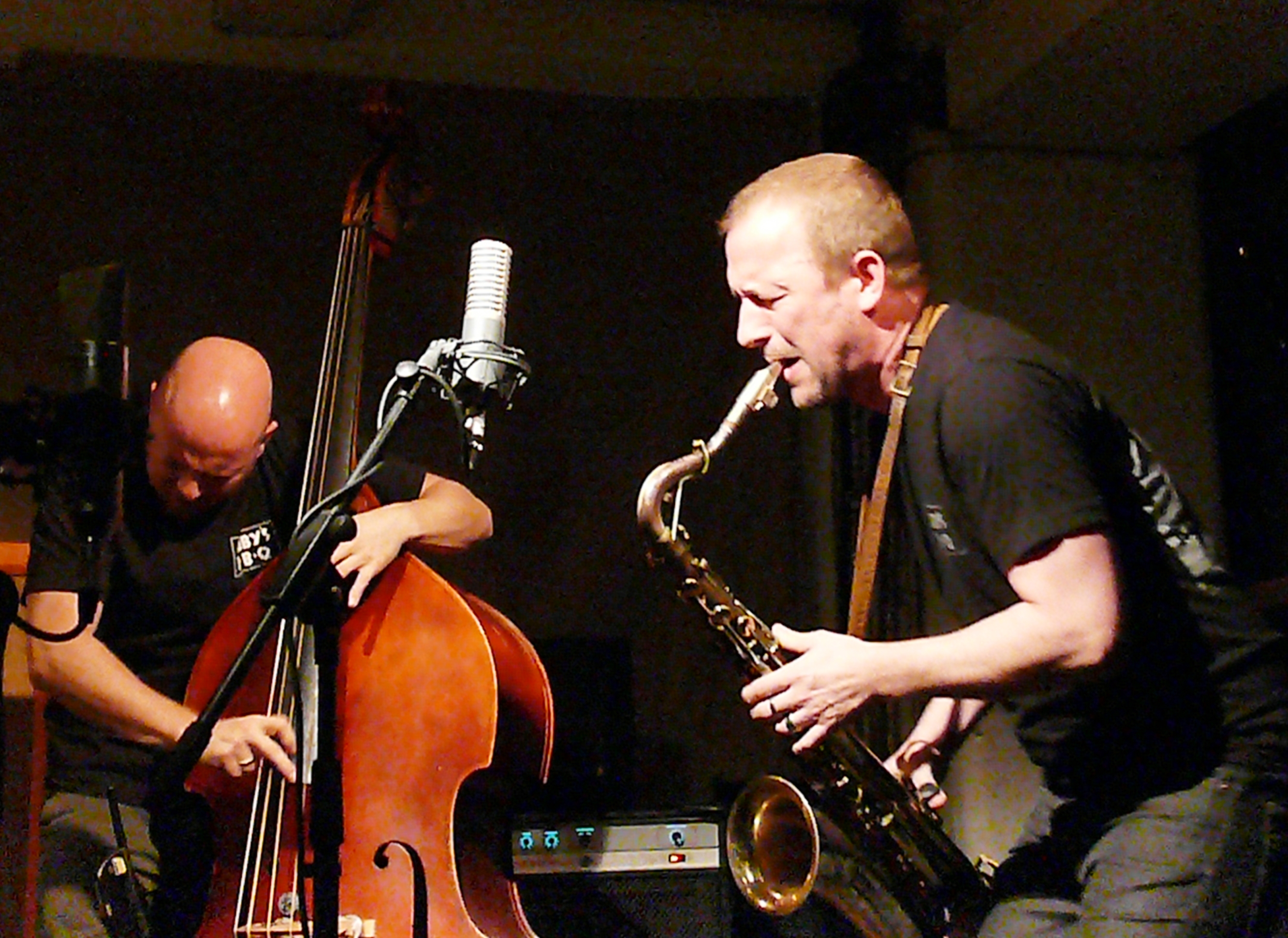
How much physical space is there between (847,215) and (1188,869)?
39.7 inches

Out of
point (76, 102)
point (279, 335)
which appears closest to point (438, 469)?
point (279, 335)

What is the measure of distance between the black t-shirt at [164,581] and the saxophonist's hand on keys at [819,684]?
1.06 metres

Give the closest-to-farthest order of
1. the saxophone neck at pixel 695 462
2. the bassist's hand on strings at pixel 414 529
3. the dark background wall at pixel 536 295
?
the bassist's hand on strings at pixel 414 529 < the saxophone neck at pixel 695 462 < the dark background wall at pixel 536 295

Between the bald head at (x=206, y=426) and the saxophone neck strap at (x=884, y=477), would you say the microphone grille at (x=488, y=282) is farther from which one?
the bald head at (x=206, y=426)

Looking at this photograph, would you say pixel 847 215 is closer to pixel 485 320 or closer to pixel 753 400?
pixel 753 400

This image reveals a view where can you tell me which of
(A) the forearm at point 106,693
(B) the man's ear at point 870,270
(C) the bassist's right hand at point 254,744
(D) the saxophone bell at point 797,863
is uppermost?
(B) the man's ear at point 870,270

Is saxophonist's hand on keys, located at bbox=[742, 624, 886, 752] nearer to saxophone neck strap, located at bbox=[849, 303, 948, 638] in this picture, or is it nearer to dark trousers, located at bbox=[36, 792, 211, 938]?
saxophone neck strap, located at bbox=[849, 303, 948, 638]

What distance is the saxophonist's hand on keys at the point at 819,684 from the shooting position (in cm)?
167

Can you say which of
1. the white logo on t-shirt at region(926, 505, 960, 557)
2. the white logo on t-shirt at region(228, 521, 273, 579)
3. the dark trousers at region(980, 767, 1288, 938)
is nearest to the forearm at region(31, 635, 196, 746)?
the white logo on t-shirt at region(228, 521, 273, 579)

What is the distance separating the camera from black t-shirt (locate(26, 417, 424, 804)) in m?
2.45

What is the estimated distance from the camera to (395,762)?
203 centimetres

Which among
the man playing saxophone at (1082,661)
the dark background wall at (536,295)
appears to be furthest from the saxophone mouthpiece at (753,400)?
the dark background wall at (536,295)

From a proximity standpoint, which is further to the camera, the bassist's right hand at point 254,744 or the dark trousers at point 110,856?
the dark trousers at point 110,856

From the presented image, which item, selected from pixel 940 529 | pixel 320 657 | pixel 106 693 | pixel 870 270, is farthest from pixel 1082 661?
pixel 106 693
